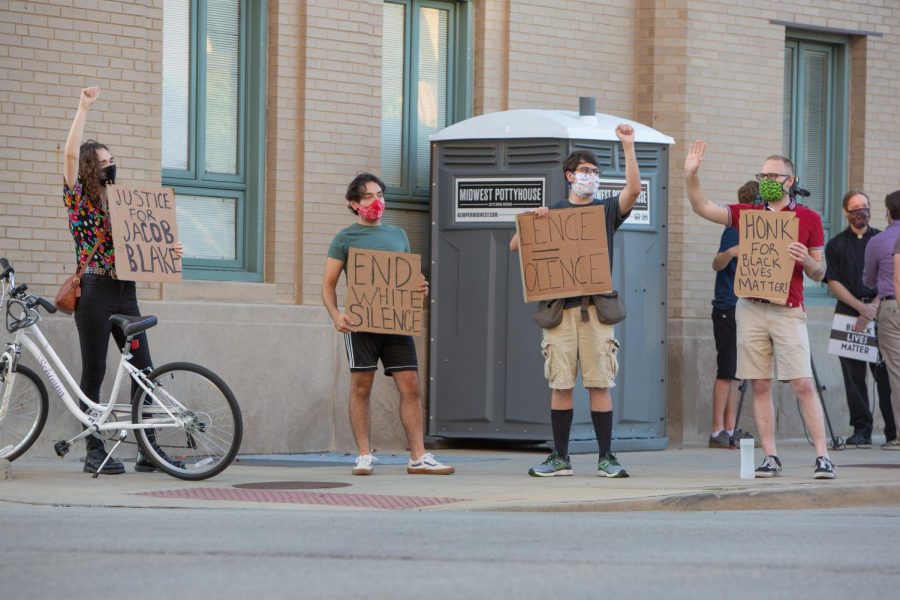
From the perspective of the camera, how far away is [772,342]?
37.4 feet

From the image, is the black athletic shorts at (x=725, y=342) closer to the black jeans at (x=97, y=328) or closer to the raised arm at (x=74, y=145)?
the black jeans at (x=97, y=328)

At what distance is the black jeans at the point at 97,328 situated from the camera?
11.1 m

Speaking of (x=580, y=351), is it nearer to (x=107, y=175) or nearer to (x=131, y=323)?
(x=131, y=323)

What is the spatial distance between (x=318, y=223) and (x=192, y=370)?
3483mm

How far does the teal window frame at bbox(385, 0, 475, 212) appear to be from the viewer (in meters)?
14.8

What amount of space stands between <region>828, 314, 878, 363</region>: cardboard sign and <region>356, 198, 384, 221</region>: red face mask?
5.07m

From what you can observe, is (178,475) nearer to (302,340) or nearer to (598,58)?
(302,340)

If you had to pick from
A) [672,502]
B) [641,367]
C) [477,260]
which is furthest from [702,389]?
[672,502]

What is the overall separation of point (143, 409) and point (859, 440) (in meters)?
6.92

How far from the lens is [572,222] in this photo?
11281 millimetres

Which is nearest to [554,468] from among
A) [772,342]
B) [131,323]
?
[772,342]

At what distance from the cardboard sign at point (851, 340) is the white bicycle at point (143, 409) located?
6.19 m

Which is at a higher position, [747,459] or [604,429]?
[604,429]

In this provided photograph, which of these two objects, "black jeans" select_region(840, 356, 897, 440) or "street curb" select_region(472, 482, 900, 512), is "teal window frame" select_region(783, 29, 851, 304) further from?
"street curb" select_region(472, 482, 900, 512)
